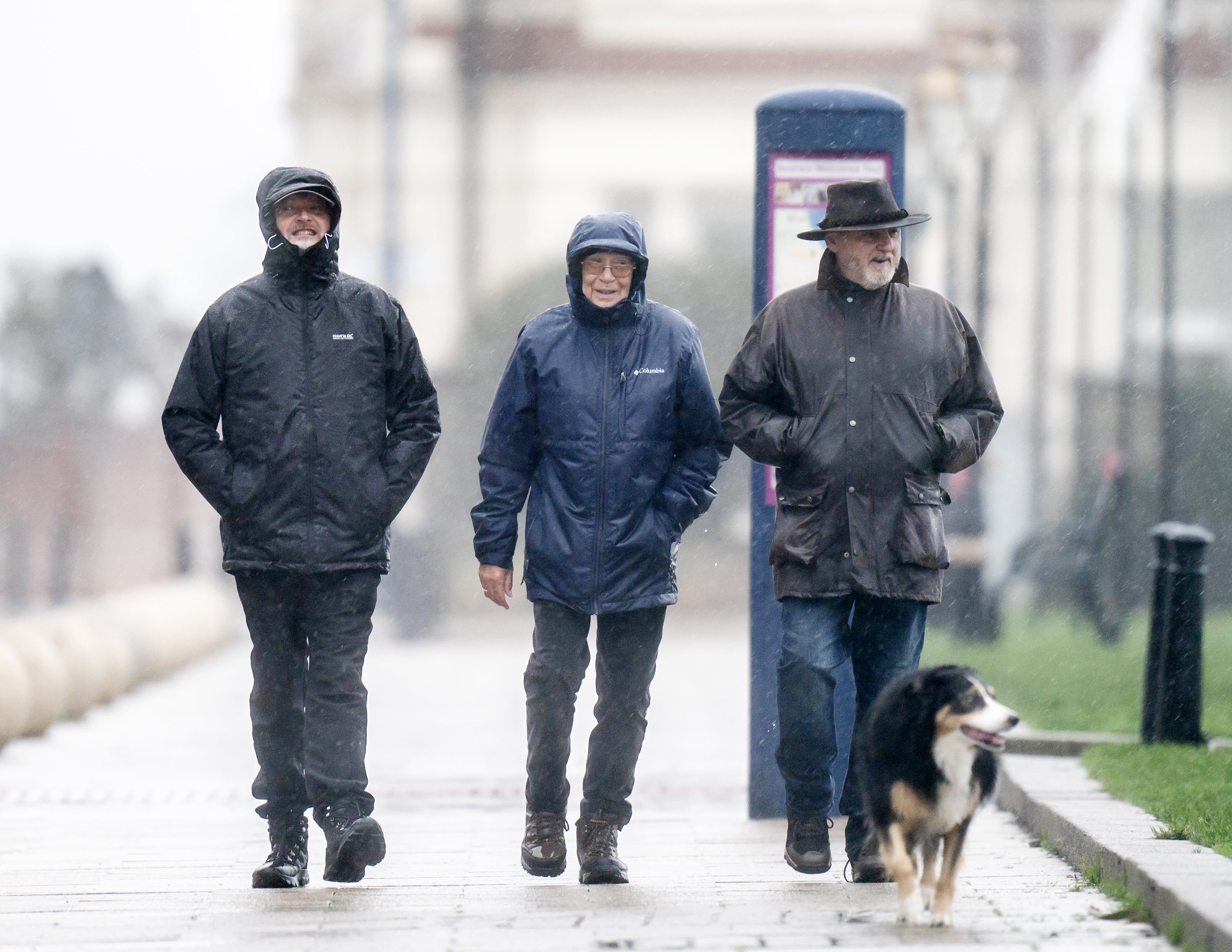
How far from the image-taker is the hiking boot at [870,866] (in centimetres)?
555

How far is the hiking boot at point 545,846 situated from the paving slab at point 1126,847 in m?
1.57

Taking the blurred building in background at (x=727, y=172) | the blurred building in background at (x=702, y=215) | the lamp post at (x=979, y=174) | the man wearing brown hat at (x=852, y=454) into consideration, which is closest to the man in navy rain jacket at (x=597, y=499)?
the man wearing brown hat at (x=852, y=454)

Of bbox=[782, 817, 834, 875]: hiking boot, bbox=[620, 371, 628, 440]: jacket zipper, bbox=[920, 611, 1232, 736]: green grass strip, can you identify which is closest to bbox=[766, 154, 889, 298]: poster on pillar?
bbox=[620, 371, 628, 440]: jacket zipper

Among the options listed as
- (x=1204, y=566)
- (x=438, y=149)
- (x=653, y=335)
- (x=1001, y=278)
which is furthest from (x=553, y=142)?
(x=653, y=335)

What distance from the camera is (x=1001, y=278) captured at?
3225 centimetres

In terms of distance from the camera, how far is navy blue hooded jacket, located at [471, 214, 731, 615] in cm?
572

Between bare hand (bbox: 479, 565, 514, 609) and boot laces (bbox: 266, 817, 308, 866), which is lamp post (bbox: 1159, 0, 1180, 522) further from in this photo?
boot laces (bbox: 266, 817, 308, 866)

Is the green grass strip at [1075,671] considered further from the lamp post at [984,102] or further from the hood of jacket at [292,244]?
the hood of jacket at [292,244]

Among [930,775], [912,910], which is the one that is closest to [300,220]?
[930,775]

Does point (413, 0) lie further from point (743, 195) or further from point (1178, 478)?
point (1178, 478)

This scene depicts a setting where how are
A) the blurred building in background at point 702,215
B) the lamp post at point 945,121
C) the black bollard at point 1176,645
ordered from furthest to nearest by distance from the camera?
the blurred building in background at point 702,215 → the lamp post at point 945,121 → the black bollard at point 1176,645

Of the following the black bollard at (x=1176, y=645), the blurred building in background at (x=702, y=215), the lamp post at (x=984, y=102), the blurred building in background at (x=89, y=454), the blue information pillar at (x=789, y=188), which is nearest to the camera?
the blue information pillar at (x=789, y=188)

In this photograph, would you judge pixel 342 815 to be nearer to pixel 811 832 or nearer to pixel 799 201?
pixel 811 832

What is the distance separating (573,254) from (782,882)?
1.98 meters
